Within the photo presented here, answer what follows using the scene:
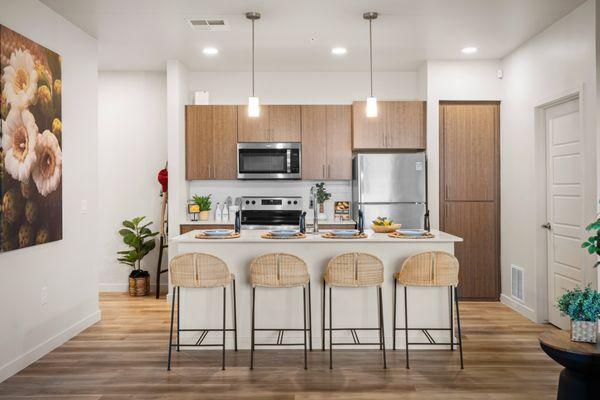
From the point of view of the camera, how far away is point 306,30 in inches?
185

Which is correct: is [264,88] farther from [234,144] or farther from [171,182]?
[171,182]

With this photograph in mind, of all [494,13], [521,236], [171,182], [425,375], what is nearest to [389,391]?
[425,375]

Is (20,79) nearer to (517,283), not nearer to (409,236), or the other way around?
(409,236)

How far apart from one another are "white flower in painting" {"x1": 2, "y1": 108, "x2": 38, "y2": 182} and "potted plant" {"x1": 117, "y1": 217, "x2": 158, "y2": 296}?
2.29 meters

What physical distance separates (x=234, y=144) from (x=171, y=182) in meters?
0.85

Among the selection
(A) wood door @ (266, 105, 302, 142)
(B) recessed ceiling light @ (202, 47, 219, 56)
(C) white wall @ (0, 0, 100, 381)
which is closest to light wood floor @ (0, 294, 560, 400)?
(C) white wall @ (0, 0, 100, 381)

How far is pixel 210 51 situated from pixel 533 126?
133 inches

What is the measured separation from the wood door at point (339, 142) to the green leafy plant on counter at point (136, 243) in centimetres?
224

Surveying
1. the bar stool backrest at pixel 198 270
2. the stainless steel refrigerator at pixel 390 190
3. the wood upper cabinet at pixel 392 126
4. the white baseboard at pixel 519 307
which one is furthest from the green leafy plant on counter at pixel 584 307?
the wood upper cabinet at pixel 392 126

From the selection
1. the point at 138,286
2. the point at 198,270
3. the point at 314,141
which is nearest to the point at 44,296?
the point at 198,270

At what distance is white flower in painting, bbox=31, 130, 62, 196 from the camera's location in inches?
148

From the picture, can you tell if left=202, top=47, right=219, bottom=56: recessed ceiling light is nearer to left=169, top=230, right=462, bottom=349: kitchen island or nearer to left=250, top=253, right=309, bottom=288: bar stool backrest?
left=169, top=230, right=462, bottom=349: kitchen island

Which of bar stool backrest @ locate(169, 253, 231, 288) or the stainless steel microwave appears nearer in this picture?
bar stool backrest @ locate(169, 253, 231, 288)

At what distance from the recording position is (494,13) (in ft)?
14.0
